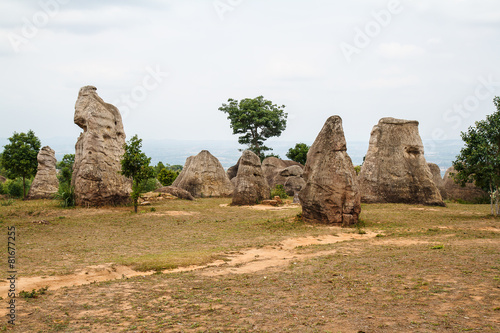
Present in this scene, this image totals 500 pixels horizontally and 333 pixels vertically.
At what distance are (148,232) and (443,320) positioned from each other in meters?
11.2

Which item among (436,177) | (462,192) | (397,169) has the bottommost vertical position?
(462,192)

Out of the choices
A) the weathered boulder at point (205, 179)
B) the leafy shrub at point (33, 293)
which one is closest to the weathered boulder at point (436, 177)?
the weathered boulder at point (205, 179)

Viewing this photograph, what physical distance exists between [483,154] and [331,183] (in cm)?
642

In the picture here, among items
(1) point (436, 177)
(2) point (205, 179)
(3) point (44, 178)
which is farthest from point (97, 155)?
(1) point (436, 177)

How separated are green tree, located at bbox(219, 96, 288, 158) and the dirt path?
3733 centimetres

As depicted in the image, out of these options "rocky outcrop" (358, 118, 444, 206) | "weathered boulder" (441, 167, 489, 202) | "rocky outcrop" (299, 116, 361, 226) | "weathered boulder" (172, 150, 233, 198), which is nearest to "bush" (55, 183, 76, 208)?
"weathered boulder" (172, 150, 233, 198)

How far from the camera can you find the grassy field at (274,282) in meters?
6.34

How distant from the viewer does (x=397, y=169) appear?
25.5 meters

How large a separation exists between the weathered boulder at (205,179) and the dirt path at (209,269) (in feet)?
69.2

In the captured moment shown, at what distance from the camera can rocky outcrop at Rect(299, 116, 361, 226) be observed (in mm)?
16484

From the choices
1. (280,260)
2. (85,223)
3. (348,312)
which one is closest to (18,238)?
(85,223)

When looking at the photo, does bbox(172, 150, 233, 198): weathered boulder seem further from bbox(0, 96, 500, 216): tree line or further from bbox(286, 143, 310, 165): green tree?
bbox(286, 143, 310, 165): green tree

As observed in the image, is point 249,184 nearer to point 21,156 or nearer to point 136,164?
point 136,164

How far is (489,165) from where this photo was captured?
17125 mm
